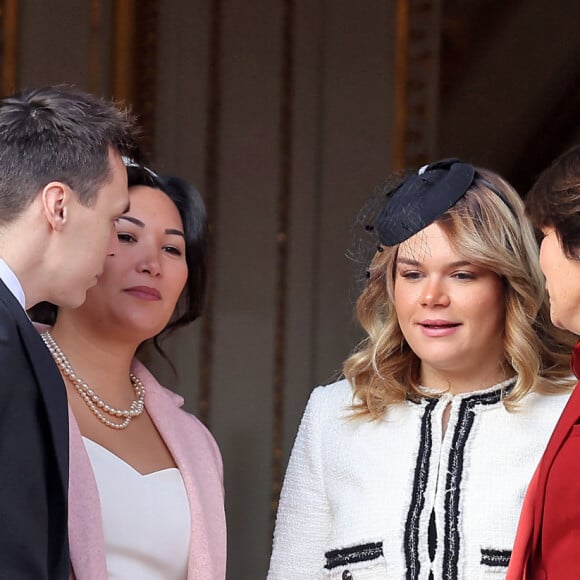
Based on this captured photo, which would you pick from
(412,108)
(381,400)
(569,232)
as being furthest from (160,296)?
(412,108)

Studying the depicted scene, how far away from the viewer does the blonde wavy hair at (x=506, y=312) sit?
2768 mm

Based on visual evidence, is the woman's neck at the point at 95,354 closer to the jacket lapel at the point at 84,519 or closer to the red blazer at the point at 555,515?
the jacket lapel at the point at 84,519

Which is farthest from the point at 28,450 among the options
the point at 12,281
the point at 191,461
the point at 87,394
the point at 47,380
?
the point at 191,461

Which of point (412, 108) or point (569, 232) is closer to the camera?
point (569, 232)

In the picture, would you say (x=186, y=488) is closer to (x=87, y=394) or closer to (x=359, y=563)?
(x=87, y=394)

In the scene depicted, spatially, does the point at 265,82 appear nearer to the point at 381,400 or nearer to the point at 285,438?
the point at 285,438

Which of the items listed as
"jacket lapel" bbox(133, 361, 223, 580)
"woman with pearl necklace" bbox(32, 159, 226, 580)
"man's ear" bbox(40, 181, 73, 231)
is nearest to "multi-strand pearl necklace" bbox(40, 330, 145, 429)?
"woman with pearl necklace" bbox(32, 159, 226, 580)

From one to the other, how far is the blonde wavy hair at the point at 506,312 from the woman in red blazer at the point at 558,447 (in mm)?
379

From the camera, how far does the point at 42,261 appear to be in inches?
83.1

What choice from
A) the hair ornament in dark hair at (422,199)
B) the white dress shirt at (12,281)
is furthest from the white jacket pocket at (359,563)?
the white dress shirt at (12,281)

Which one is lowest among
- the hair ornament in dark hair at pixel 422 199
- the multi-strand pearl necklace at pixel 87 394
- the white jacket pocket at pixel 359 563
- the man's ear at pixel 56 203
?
the white jacket pocket at pixel 359 563

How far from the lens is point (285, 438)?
4191mm

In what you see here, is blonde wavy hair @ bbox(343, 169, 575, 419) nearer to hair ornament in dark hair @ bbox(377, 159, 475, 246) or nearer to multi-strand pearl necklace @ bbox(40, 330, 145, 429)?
hair ornament in dark hair @ bbox(377, 159, 475, 246)

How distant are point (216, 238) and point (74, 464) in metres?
1.76
